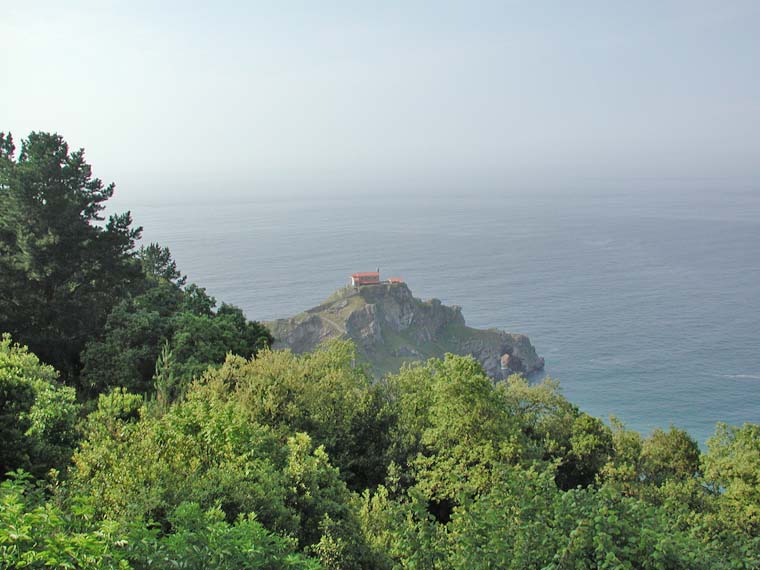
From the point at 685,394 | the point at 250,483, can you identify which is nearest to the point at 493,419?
the point at 250,483

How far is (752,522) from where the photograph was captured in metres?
19.0

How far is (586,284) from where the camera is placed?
11356 cm

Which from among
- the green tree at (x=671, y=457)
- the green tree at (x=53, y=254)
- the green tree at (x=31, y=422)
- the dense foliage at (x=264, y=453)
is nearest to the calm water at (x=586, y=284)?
the green tree at (x=671, y=457)

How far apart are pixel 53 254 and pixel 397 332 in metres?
75.0

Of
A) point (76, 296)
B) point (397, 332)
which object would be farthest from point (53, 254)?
point (397, 332)

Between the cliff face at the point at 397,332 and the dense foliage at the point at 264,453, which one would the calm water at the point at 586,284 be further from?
the dense foliage at the point at 264,453

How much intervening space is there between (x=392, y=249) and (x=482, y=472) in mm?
136959

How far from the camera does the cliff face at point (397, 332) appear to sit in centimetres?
8700

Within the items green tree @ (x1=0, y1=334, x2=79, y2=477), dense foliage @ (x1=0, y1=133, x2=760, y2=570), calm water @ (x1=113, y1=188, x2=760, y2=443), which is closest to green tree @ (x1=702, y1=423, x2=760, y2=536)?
dense foliage @ (x1=0, y1=133, x2=760, y2=570)

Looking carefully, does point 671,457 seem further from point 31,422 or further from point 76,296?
point 76,296

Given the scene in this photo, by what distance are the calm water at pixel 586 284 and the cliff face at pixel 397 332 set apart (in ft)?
16.9

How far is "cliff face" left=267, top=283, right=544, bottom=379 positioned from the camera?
8700 cm

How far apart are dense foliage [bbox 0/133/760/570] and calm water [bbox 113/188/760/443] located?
136ft

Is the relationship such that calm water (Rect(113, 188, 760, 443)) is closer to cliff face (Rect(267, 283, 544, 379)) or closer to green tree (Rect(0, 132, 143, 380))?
cliff face (Rect(267, 283, 544, 379))
